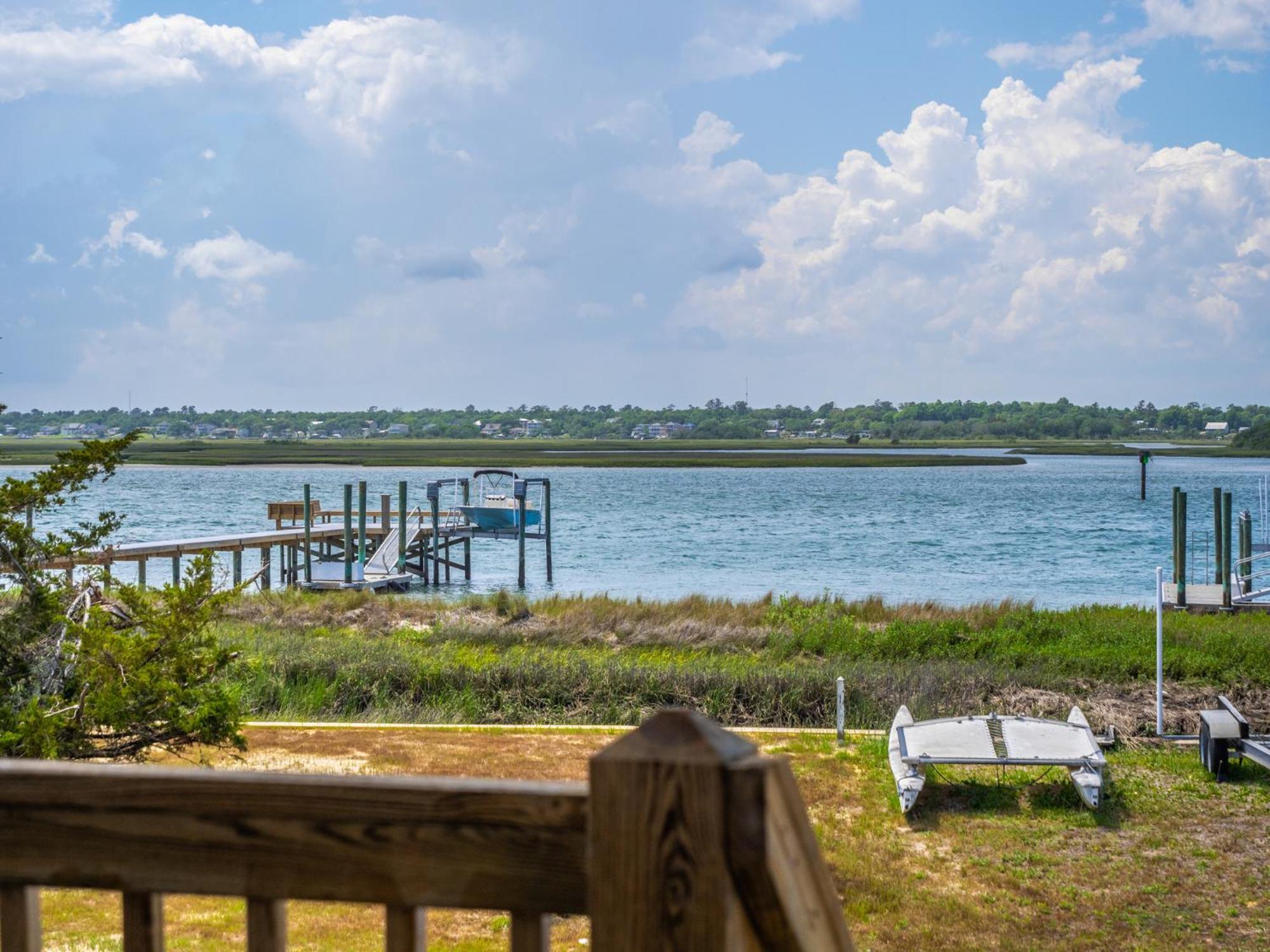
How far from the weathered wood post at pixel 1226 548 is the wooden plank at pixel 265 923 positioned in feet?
91.1

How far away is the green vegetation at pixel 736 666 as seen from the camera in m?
14.7

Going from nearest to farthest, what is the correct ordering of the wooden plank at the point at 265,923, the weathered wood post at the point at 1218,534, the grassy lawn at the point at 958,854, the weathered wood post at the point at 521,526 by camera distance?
the wooden plank at the point at 265,923 → the grassy lawn at the point at 958,854 → the weathered wood post at the point at 1218,534 → the weathered wood post at the point at 521,526

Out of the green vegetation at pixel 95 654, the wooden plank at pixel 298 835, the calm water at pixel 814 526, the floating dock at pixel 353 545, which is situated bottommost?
the calm water at pixel 814 526

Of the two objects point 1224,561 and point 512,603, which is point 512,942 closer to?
point 512,603

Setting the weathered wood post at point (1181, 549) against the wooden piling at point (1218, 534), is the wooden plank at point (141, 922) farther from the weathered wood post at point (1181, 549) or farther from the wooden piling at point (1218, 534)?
the wooden piling at point (1218, 534)

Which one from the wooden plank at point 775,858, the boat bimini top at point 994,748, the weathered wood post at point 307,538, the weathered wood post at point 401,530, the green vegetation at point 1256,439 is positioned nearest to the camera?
the wooden plank at point 775,858

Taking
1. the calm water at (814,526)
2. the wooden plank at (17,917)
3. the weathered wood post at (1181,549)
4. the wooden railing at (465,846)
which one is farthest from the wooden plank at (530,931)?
the calm water at (814,526)

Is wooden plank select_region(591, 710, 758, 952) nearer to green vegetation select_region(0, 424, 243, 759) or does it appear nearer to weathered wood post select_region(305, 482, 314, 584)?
green vegetation select_region(0, 424, 243, 759)

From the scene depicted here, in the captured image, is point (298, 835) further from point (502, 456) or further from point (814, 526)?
point (502, 456)

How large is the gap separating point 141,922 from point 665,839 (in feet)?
2.70

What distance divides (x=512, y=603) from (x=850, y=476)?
10503 centimetres

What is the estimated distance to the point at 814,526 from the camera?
7062 centimetres

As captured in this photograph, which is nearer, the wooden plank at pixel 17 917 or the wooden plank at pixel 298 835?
the wooden plank at pixel 298 835

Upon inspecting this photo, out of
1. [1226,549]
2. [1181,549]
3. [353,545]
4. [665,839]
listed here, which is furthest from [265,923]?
[353,545]
